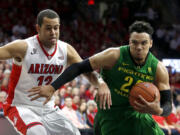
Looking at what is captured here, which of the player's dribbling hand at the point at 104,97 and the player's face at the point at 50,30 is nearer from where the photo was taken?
the player's dribbling hand at the point at 104,97

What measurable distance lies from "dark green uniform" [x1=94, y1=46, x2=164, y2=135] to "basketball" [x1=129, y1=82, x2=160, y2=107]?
193 mm

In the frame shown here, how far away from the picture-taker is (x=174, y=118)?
7.51m

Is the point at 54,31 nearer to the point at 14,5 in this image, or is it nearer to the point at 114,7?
the point at 14,5

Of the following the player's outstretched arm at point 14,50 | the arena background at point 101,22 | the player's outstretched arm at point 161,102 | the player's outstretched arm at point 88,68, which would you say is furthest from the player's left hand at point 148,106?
the arena background at point 101,22

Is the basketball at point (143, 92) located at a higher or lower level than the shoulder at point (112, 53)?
lower

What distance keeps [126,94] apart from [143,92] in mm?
335

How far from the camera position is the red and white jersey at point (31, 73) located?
3.35 m

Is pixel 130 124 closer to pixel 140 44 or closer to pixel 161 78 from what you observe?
pixel 161 78

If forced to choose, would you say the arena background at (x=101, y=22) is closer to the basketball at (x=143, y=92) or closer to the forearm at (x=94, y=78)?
the forearm at (x=94, y=78)

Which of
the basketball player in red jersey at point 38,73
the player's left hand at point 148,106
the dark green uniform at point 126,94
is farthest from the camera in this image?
the basketball player in red jersey at point 38,73

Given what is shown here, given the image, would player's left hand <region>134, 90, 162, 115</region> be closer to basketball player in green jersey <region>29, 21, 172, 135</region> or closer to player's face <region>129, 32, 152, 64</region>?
basketball player in green jersey <region>29, 21, 172, 135</region>

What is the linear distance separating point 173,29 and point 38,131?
1156 cm

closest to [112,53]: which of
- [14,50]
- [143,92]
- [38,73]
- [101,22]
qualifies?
[143,92]

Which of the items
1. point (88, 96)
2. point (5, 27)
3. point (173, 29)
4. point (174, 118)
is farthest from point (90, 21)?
point (174, 118)
